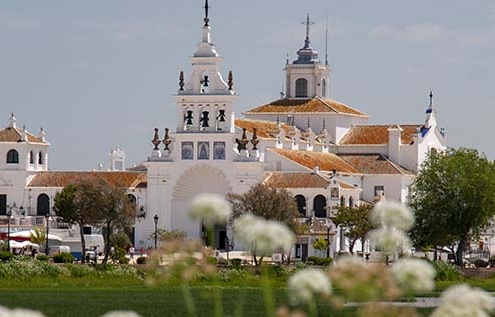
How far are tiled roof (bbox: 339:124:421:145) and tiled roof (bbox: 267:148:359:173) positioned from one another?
366 centimetres

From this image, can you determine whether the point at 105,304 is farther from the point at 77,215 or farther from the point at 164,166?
the point at 164,166

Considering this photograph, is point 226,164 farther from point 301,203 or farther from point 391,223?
point 391,223

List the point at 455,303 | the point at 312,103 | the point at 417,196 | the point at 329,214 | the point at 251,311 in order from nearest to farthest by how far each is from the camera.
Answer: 1. the point at 455,303
2. the point at 251,311
3. the point at 417,196
4. the point at 329,214
5. the point at 312,103

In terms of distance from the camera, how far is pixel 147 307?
35.9 m

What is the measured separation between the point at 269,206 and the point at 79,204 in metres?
12.4

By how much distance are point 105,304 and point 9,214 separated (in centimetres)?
7023

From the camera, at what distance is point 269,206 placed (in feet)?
304

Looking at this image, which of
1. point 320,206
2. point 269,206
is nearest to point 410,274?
point 269,206

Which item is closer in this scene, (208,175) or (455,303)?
(455,303)

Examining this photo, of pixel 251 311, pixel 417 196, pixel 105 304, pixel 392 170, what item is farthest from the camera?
pixel 392 170

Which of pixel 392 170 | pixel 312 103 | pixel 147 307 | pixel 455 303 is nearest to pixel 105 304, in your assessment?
pixel 147 307

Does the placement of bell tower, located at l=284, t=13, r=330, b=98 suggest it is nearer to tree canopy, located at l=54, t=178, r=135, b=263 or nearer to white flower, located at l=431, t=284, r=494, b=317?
tree canopy, located at l=54, t=178, r=135, b=263

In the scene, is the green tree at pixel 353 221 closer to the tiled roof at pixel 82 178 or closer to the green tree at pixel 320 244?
the green tree at pixel 320 244

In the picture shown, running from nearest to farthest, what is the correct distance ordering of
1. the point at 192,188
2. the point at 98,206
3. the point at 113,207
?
the point at 113,207
the point at 98,206
the point at 192,188
